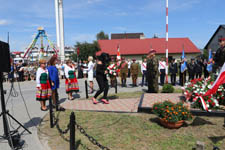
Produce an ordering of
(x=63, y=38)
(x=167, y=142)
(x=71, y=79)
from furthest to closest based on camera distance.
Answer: (x=63, y=38) → (x=71, y=79) → (x=167, y=142)

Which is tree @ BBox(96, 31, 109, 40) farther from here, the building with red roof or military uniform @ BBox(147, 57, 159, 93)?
military uniform @ BBox(147, 57, 159, 93)

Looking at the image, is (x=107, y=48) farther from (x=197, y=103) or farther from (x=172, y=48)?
(x=197, y=103)

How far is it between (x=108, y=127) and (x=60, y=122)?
1507 mm

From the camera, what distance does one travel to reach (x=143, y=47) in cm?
4353

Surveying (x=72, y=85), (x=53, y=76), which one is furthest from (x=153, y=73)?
(x=53, y=76)

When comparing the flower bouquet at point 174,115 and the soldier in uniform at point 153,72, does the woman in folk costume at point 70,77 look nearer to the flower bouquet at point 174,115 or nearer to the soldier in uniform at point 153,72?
the soldier in uniform at point 153,72

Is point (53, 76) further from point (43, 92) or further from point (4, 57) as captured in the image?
point (4, 57)

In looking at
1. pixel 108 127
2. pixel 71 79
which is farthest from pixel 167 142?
pixel 71 79

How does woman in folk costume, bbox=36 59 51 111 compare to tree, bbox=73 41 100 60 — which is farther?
tree, bbox=73 41 100 60

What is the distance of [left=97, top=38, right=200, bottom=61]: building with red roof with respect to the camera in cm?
4212

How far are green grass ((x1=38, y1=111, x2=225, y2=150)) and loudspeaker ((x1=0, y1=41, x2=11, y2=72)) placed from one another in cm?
183

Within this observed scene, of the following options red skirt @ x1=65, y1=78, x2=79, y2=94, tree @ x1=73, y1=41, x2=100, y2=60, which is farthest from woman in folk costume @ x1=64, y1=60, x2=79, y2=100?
tree @ x1=73, y1=41, x2=100, y2=60

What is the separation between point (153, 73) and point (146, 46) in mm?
36405

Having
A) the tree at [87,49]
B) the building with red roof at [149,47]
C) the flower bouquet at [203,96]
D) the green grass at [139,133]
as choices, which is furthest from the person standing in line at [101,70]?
the tree at [87,49]
